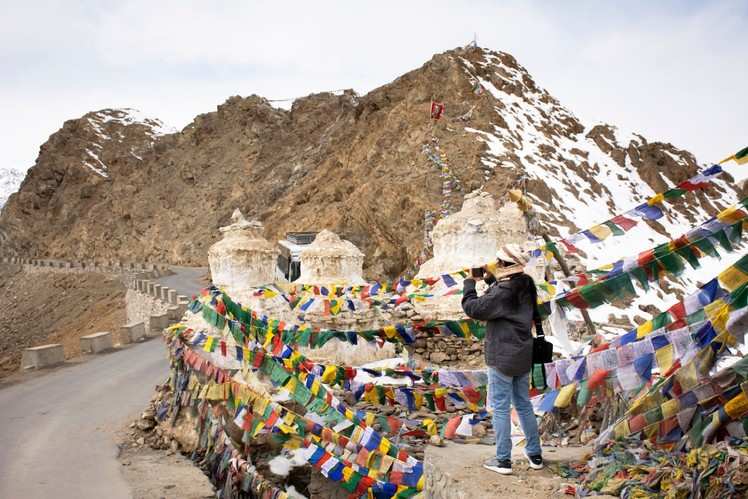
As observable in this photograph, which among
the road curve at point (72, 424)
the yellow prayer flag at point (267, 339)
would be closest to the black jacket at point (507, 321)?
the yellow prayer flag at point (267, 339)

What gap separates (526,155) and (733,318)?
2885 centimetres

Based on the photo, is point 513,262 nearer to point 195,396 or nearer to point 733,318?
point 733,318

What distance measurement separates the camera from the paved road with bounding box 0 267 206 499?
5777 mm

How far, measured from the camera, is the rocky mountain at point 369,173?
29.5 metres

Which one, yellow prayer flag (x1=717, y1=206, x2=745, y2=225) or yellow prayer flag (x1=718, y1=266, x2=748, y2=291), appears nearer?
yellow prayer flag (x1=718, y1=266, x2=748, y2=291)

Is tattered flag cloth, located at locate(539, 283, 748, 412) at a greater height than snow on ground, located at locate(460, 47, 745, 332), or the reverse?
snow on ground, located at locate(460, 47, 745, 332)

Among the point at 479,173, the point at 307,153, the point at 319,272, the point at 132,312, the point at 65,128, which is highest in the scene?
the point at 65,128

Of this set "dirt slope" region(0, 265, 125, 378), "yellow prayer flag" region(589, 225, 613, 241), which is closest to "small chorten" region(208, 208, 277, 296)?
"yellow prayer flag" region(589, 225, 613, 241)

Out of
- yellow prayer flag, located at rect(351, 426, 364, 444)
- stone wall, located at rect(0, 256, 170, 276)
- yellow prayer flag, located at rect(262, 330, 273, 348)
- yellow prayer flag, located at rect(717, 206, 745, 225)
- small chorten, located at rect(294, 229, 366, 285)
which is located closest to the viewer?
yellow prayer flag, located at rect(717, 206, 745, 225)

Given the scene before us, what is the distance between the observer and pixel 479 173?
28.1m

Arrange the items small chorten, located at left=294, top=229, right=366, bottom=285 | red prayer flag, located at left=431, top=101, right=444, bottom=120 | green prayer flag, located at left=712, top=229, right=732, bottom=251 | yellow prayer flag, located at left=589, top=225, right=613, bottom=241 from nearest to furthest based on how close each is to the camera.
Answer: green prayer flag, located at left=712, top=229, right=732, bottom=251 < yellow prayer flag, located at left=589, top=225, right=613, bottom=241 < small chorten, located at left=294, top=229, right=366, bottom=285 < red prayer flag, located at left=431, top=101, right=444, bottom=120

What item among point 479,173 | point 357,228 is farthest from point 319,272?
point 357,228

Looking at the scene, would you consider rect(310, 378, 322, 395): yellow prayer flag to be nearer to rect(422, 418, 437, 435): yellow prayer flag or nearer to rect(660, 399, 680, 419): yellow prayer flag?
rect(422, 418, 437, 435): yellow prayer flag

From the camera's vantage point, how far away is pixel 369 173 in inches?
1423
